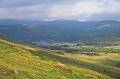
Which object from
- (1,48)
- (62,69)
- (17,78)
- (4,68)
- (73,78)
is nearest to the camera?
(17,78)

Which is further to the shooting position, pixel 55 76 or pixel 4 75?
pixel 55 76

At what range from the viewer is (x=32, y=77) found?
57.3 meters

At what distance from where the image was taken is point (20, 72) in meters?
57.9

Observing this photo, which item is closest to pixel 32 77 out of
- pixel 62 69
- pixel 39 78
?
pixel 39 78

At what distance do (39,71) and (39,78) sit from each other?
6.32 metres

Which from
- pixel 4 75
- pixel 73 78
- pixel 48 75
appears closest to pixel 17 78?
pixel 4 75

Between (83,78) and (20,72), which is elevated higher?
(20,72)

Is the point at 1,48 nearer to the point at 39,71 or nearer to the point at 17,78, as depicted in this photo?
the point at 39,71

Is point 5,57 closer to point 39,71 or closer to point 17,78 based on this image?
point 39,71

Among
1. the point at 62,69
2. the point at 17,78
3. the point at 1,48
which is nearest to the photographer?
the point at 17,78

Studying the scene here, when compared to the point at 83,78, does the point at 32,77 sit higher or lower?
higher

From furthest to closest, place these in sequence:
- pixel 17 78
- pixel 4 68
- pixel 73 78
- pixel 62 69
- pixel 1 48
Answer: pixel 1 48 < pixel 62 69 < pixel 73 78 < pixel 4 68 < pixel 17 78

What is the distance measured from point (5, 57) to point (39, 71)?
39.2ft

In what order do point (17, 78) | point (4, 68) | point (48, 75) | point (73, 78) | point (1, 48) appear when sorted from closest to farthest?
point (17, 78), point (4, 68), point (48, 75), point (73, 78), point (1, 48)
